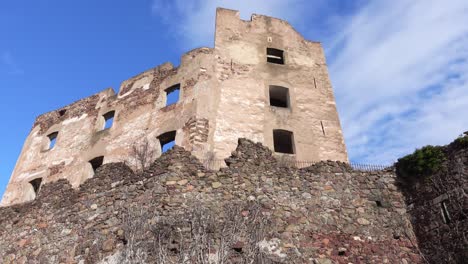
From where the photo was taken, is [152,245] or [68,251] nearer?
[152,245]

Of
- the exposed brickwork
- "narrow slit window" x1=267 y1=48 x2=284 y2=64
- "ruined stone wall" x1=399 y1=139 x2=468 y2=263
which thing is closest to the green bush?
"ruined stone wall" x1=399 y1=139 x2=468 y2=263

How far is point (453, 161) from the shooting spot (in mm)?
9258

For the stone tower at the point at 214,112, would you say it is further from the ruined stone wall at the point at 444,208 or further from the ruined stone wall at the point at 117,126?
the ruined stone wall at the point at 444,208

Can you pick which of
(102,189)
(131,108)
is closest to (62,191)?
(102,189)

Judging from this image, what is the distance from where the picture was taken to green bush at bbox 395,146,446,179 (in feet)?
31.2

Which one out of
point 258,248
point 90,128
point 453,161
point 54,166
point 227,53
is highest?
point 227,53

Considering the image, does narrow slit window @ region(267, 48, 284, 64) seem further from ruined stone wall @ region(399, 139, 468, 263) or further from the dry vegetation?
the dry vegetation

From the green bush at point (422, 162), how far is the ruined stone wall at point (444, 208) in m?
0.09

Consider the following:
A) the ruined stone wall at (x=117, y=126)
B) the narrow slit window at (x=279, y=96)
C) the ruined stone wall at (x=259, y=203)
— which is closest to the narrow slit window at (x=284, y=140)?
the narrow slit window at (x=279, y=96)

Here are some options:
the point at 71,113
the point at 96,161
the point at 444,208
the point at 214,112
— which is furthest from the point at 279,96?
the point at 71,113

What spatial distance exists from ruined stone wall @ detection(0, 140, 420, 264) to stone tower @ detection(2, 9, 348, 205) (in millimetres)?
3293

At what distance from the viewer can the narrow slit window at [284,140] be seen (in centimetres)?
1510

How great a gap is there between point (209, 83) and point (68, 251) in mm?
8091

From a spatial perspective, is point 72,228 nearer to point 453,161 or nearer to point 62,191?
point 62,191
